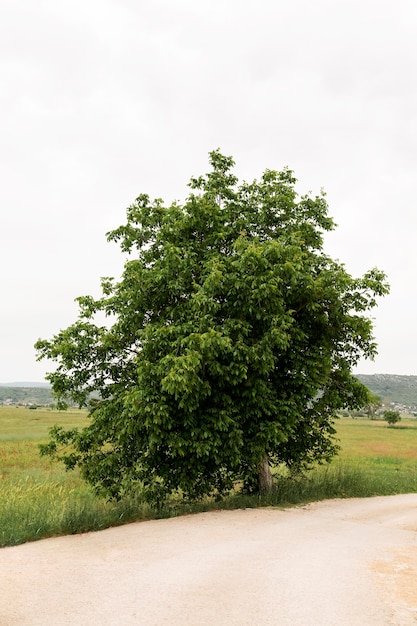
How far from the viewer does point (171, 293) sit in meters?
15.1

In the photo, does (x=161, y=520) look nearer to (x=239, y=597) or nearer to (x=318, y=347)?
(x=239, y=597)

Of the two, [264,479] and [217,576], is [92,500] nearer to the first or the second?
[264,479]

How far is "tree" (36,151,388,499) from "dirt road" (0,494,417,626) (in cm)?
243

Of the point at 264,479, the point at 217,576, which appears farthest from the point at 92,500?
the point at 217,576

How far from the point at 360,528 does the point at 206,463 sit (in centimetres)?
478

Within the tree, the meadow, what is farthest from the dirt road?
the tree

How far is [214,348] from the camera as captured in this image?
12766 mm

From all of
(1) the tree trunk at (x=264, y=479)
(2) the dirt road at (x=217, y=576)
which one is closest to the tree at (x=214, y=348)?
(1) the tree trunk at (x=264, y=479)

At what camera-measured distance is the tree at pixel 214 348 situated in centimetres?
1323

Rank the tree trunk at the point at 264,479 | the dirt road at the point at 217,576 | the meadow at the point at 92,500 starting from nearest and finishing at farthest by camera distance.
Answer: the dirt road at the point at 217,576, the meadow at the point at 92,500, the tree trunk at the point at 264,479

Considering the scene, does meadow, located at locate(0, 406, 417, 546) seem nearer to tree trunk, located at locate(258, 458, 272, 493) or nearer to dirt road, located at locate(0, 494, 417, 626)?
tree trunk, located at locate(258, 458, 272, 493)

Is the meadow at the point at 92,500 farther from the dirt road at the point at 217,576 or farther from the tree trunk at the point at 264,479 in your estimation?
the dirt road at the point at 217,576

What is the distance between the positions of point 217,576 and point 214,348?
588 cm

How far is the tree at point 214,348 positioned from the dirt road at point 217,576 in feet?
7.98
